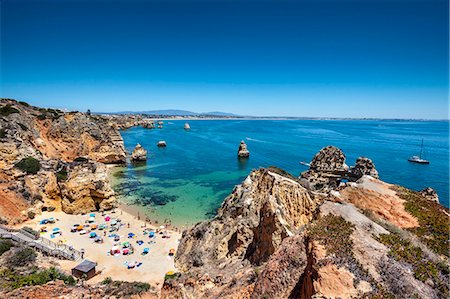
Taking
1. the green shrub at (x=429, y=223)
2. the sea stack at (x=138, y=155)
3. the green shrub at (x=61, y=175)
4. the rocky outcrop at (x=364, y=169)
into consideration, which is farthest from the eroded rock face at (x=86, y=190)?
the rocky outcrop at (x=364, y=169)

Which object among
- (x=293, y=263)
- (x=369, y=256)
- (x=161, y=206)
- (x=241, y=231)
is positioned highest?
(x=369, y=256)

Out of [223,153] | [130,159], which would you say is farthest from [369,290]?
[223,153]

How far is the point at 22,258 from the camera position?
57.8 ft

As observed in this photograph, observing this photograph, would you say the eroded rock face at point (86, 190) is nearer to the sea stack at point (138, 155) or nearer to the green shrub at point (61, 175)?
the green shrub at point (61, 175)

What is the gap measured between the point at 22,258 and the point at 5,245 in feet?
7.07

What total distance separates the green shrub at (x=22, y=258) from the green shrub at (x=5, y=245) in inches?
35.1

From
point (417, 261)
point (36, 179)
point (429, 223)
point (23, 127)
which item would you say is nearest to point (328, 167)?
point (429, 223)

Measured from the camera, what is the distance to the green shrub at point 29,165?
31.2 meters

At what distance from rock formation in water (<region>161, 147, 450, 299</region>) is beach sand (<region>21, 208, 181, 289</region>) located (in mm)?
5934

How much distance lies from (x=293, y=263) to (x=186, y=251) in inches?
638

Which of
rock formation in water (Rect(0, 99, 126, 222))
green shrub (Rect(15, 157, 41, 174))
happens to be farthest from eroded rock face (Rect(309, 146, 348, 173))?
green shrub (Rect(15, 157, 41, 174))

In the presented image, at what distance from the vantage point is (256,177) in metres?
23.8

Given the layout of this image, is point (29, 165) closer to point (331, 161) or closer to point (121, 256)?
point (121, 256)

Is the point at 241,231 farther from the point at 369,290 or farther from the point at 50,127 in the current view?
the point at 50,127
